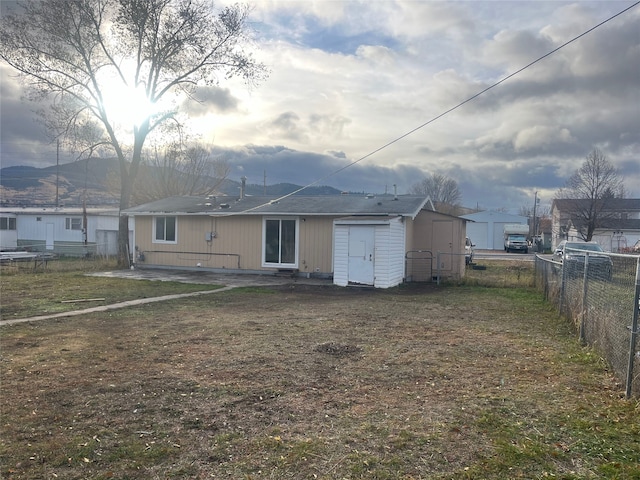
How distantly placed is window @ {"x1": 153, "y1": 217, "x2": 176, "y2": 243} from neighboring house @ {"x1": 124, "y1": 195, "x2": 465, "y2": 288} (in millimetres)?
43

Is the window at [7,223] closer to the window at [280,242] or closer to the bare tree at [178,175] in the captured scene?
the bare tree at [178,175]

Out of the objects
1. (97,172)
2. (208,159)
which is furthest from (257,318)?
(97,172)

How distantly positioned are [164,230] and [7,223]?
65.3 feet

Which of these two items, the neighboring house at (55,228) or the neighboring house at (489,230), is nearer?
the neighboring house at (55,228)

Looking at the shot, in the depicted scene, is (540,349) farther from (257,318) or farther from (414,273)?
(414,273)

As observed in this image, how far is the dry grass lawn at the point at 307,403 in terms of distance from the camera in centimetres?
330

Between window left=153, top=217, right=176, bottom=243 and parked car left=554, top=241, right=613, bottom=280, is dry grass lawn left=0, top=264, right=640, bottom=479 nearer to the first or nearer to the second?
parked car left=554, top=241, right=613, bottom=280

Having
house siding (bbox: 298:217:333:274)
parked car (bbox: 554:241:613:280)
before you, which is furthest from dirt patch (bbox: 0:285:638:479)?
house siding (bbox: 298:217:333:274)

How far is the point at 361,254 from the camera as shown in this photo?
48.3ft

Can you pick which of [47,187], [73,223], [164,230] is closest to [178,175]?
[73,223]

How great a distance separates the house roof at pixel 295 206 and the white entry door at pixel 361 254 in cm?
111

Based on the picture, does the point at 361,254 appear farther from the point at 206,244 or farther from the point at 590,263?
the point at 590,263

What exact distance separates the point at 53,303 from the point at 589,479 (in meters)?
11.1

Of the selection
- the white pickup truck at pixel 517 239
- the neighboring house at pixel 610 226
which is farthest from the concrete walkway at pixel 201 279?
the white pickup truck at pixel 517 239
